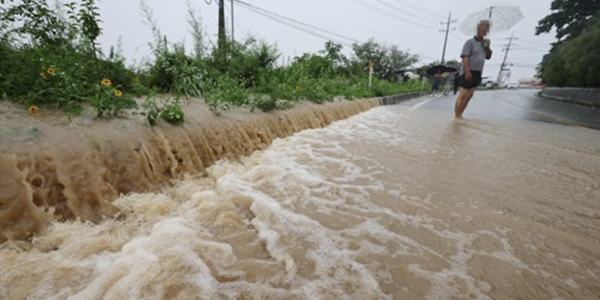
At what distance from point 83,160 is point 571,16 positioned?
31585 mm

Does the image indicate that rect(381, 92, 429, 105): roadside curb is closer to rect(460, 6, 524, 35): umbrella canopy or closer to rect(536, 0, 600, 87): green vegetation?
rect(460, 6, 524, 35): umbrella canopy

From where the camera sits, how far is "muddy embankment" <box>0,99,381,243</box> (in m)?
1.74

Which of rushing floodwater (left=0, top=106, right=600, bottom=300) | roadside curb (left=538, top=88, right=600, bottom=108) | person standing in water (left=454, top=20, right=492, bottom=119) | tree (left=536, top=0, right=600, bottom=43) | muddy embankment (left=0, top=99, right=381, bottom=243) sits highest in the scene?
tree (left=536, top=0, right=600, bottom=43)

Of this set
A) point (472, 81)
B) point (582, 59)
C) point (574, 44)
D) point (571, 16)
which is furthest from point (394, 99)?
point (571, 16)

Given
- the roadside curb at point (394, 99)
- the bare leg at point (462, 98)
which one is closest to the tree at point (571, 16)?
the roadside curb at point (394, 99)

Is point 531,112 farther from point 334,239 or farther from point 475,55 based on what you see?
point 334,239

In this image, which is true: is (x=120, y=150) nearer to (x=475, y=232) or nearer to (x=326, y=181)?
(x=326, y=181)

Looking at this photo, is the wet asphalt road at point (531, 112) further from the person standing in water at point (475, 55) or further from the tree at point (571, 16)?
the tree at point (571, 16)

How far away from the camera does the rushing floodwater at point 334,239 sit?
144 centimetres

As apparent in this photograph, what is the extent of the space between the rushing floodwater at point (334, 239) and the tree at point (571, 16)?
88.9 feet

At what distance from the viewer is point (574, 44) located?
54.7ft

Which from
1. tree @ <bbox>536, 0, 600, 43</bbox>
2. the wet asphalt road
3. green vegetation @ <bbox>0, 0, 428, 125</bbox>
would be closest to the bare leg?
the wet asphalt road

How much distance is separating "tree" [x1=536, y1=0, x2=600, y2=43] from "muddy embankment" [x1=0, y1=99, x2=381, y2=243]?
93.8 ft

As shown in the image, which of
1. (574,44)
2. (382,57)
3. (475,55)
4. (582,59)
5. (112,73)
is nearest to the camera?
(112,73)
